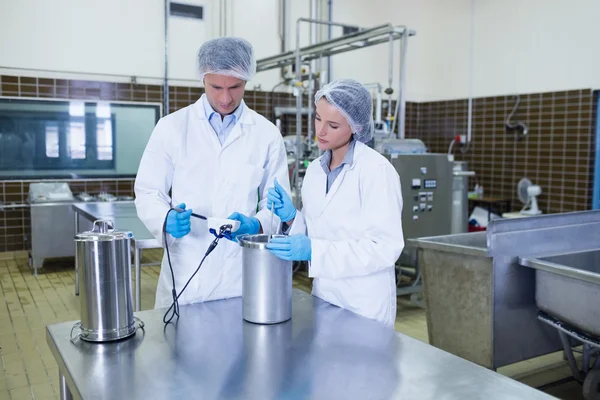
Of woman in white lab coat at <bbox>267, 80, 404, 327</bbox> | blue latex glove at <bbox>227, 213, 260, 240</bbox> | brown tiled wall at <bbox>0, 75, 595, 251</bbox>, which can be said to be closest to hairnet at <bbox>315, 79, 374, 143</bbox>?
woman in white lab coat at <bbox>267, 80, 404, 327</bbox>

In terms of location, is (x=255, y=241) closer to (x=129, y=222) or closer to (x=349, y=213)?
(x=349, y=213)

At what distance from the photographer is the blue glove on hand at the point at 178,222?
1.58 metres

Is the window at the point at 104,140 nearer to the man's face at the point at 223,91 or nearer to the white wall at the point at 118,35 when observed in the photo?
the white wall at the point at 118,35

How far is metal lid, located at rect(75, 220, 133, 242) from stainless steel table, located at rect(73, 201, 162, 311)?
1265 mm

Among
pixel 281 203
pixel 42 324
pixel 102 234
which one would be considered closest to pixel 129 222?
pixel 42 324

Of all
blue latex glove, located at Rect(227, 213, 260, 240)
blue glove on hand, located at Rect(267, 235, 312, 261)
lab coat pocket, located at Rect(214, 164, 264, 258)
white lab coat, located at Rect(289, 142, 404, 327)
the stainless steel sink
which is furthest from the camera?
the stainless steel sink

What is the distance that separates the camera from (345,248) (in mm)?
1454

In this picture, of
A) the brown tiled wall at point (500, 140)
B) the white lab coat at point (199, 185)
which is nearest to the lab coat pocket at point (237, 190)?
the white lab coat at point (199, 185)

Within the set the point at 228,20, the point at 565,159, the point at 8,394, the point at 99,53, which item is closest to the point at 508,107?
the point at 565,159

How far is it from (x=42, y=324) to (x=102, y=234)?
9.04 ft

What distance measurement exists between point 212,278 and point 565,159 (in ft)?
15.7

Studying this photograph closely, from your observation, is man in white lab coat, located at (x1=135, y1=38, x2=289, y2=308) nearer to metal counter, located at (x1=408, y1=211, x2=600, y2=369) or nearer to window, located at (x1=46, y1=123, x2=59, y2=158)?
metal counter, located at (x1=408, y1=211, x2=600, y2=369)

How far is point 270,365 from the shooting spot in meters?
1.14

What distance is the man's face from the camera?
1767 mm
